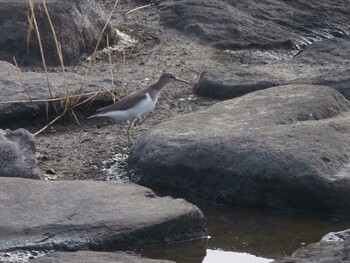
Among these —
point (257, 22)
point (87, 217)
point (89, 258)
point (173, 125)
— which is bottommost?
point (257, 22)

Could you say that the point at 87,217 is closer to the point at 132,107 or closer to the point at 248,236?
the point at 248,236

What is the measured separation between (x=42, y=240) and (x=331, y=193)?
73.5 inches

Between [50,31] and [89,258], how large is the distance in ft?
14.4

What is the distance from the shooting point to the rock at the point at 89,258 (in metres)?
5.25

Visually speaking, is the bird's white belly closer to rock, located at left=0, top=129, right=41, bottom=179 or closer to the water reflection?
rock, located at left=0, top=129, right=41, bottom=179

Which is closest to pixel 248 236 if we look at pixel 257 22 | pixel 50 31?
pixel 50 31

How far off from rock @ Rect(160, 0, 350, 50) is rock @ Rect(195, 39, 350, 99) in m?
0.69

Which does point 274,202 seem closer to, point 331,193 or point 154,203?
point 331,193

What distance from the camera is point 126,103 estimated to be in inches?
310

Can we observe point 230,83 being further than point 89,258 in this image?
Yes

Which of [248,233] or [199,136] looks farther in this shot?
[199,136]

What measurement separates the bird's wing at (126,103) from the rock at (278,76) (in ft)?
3.20

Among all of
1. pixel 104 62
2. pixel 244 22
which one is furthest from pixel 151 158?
pixel 244 22

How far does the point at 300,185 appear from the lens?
6.69 m
